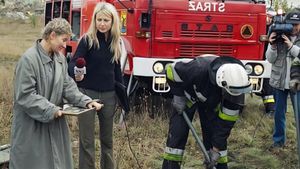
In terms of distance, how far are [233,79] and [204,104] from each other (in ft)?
2.45

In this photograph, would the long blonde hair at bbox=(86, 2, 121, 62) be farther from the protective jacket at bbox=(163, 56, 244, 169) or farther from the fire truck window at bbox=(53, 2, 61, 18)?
the fire truck window at bbox=(53, 2, 61, 18)

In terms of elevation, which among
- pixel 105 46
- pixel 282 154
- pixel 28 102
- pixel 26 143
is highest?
pixel 105 46

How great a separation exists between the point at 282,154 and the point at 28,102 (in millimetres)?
3830

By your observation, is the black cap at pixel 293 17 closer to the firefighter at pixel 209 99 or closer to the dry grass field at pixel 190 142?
the firefighter at pixel 209 99

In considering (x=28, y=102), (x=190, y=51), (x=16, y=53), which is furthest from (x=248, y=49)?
(x=16, y=53)

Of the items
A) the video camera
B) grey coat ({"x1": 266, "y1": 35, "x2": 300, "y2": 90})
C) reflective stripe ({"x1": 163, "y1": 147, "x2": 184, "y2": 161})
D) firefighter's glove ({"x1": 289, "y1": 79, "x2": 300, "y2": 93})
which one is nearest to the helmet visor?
reflective stripe ({"x1": 163, "y1": 147, "x2": 184, "y2": 161})

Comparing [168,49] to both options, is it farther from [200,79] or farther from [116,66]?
[200,79]

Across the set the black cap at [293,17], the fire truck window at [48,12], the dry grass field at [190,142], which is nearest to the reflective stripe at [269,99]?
the dry grass field at [190,142]

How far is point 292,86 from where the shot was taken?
5.57 metres

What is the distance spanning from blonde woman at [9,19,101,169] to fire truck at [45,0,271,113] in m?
3.22

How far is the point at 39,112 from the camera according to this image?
3629 mm

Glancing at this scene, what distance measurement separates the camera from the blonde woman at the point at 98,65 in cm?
479

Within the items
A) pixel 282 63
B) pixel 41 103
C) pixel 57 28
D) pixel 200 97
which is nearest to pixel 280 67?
pixel 282 63

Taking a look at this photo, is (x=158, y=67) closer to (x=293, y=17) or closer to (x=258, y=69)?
(x=258, y=69)
